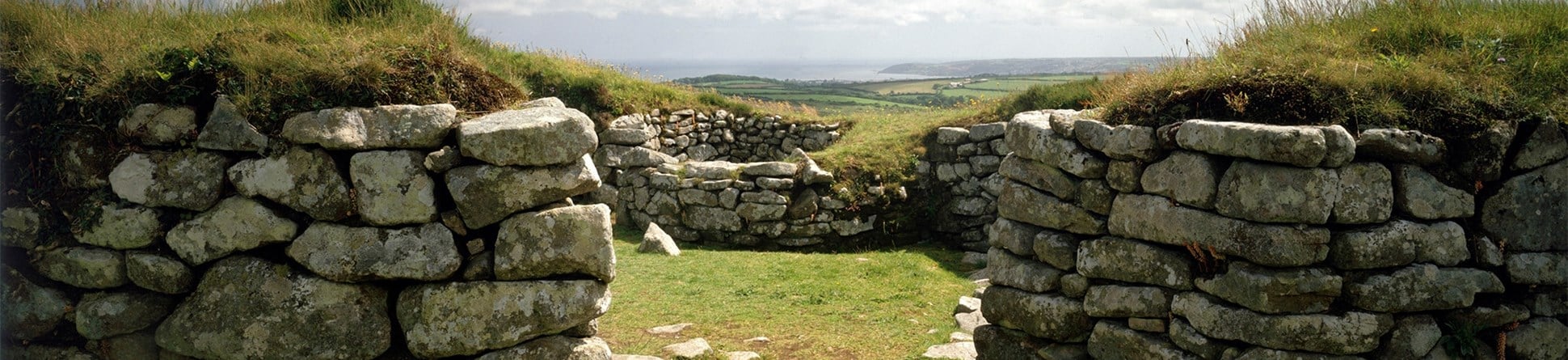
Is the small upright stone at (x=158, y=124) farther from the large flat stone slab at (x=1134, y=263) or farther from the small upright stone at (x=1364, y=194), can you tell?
the small upright stone at (x=1364, y=194)

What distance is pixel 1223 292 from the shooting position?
5.73m

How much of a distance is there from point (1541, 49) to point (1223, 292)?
113 inches

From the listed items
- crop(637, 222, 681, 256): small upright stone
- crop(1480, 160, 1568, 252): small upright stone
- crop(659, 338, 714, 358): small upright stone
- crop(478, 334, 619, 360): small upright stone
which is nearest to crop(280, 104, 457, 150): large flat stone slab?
crop(478, 334, 619, 360): small upright stone

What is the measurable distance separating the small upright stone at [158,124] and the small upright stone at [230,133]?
0.49 ft

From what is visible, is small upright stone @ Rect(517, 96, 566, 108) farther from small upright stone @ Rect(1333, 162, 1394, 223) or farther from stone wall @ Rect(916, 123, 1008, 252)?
stone wall @ Rect(916, 123, 1008, 252)

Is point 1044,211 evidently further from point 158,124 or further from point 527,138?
point 158,124

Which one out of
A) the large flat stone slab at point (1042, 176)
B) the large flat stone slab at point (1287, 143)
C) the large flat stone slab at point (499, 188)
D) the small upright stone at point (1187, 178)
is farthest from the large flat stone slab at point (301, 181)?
Result: the large flat stone slab at point (1287, 143)

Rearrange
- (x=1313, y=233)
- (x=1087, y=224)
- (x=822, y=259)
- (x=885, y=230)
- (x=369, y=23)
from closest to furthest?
(x=1313, y=233) → (x=1087, y=224) → (x=369, y=23) → (x=822, y=259) → (x=885, y=230)

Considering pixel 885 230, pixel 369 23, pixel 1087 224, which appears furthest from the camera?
pixel 885 230

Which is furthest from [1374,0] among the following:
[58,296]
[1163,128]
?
[58,296]

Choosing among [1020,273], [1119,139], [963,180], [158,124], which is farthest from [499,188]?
[963,180]

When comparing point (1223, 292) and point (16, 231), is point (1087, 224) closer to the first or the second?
point (1223, 292)

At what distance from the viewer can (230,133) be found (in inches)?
217

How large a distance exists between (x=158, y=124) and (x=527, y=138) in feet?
7.59
